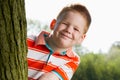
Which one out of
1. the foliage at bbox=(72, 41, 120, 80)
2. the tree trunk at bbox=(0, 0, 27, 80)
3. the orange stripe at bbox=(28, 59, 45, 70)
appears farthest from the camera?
the foliage at bbox=(72, 41, 120, 80)

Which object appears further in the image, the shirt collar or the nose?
the shirt collar

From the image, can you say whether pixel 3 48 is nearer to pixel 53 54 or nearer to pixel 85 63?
pixel 53 54

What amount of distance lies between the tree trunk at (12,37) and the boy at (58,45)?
72 centimetres

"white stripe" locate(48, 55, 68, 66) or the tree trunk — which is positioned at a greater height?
the tree trunk

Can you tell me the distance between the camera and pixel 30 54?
347cm

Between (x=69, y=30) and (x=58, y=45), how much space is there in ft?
0.53

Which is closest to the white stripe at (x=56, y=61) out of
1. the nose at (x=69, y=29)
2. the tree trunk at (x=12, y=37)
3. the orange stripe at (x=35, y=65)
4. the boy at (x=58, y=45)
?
the boy at (x=58, y=45)

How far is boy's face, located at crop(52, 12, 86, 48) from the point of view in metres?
3.34

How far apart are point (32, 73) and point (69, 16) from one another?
22.7 inches

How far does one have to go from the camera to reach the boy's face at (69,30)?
3.34m

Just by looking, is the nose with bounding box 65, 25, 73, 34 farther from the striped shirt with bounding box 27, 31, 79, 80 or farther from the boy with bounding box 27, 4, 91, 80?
the striped shirt with bounding box 27, 31, 79, 80

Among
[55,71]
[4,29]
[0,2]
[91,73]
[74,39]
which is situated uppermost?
Result: [0,2]

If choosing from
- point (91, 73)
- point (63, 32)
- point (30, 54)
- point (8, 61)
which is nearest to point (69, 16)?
point (63, 32)

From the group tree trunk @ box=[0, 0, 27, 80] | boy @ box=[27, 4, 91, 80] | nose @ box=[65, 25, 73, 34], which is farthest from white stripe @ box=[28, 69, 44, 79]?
tree trunk @ box=[0, 0, 27, 80]
